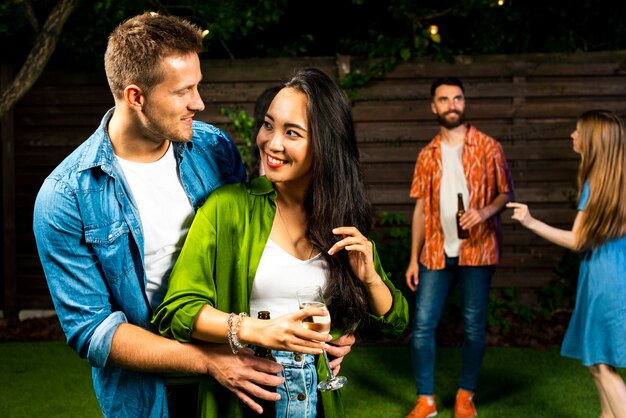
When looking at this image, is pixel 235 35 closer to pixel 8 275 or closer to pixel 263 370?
pixel 8 275

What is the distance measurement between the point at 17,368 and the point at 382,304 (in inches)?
182

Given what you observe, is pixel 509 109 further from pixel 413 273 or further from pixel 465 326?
pixel 465 326

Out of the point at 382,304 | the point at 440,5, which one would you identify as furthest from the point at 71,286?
the point at 440,5

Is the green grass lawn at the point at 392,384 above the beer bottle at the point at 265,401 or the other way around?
the other way around

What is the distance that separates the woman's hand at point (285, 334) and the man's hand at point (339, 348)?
351 millimetres

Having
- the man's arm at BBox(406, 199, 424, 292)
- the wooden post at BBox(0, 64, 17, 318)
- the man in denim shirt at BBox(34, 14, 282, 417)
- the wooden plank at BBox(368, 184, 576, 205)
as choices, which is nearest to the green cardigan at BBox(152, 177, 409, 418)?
the man in denim shirt at BBox(34, 14, 282, 417)

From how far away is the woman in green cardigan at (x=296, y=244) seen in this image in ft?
8.04

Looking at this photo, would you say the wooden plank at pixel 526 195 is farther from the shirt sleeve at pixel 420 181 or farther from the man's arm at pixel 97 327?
the man's arm at pixel 97 327

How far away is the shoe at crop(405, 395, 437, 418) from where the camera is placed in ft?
17.1

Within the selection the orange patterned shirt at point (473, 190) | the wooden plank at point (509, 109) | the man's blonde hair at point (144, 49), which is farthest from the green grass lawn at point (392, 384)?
the man's blonde hair at point (144, 49)

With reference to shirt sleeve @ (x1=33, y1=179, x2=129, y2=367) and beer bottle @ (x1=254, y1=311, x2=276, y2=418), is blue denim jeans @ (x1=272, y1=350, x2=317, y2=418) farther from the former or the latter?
shirt sleeve @ (x1=33, y1=179, x2=129, y2=367)

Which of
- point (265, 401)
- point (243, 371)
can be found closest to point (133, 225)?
point (243, 371)

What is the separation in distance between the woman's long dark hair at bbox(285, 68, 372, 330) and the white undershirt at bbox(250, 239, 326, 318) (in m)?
0.09

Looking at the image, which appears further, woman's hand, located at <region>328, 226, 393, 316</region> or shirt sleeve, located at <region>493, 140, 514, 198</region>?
shirt sleeve, located at <region>493, 140, 514, 198</region>
